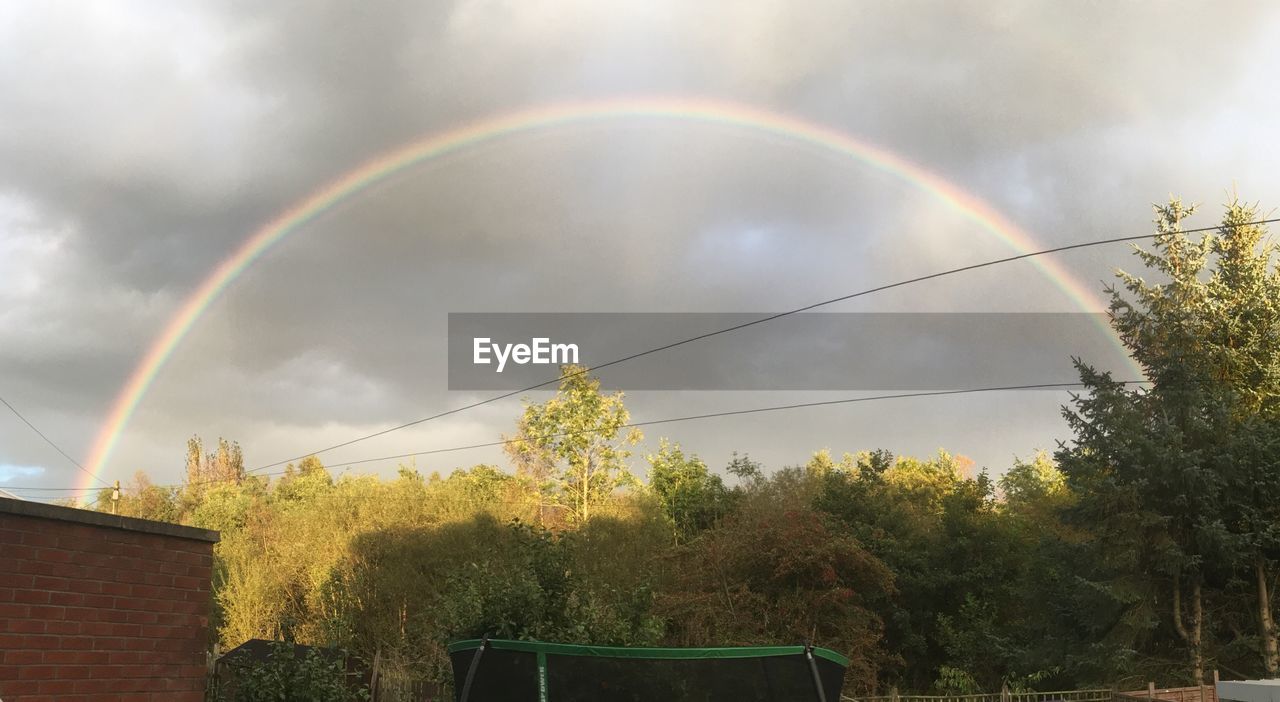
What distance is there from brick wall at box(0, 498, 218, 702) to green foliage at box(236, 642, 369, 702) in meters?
2.77

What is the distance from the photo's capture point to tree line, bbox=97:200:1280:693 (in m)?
17.1

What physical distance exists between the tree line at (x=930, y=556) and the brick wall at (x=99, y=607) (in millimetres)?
2821

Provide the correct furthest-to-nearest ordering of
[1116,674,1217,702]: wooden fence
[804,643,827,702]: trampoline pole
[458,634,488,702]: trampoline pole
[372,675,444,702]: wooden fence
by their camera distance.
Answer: [372,675,444,702]: wooden fence → [1116,674,1217,702]: wooden fence → [458,634,488,702]: trampoline pole → [804,643,827,702]: trampoline pole

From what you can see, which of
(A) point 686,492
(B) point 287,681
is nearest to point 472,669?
(B) point 287,681

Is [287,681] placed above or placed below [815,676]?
below

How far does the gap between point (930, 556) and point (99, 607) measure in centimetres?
2234

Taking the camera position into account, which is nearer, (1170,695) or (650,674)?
(650,674)

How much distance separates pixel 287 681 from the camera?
8133 mm

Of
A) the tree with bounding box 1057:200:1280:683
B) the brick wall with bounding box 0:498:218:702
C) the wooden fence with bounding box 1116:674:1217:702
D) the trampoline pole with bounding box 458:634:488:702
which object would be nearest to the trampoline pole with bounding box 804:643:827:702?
the trampoline pole with bounding box 458:634:488:702

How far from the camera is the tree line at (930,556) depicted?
17141 mm

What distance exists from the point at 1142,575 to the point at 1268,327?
9.55 meters

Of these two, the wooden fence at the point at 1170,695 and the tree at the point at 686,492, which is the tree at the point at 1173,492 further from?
the tree at the point at 686,492

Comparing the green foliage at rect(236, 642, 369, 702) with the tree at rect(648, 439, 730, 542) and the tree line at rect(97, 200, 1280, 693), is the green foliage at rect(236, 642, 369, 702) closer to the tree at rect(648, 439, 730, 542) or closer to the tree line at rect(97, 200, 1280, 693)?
the tree line at rect(97, 200, 1280, 693)

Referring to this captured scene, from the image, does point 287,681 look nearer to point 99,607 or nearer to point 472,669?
point 99,607
